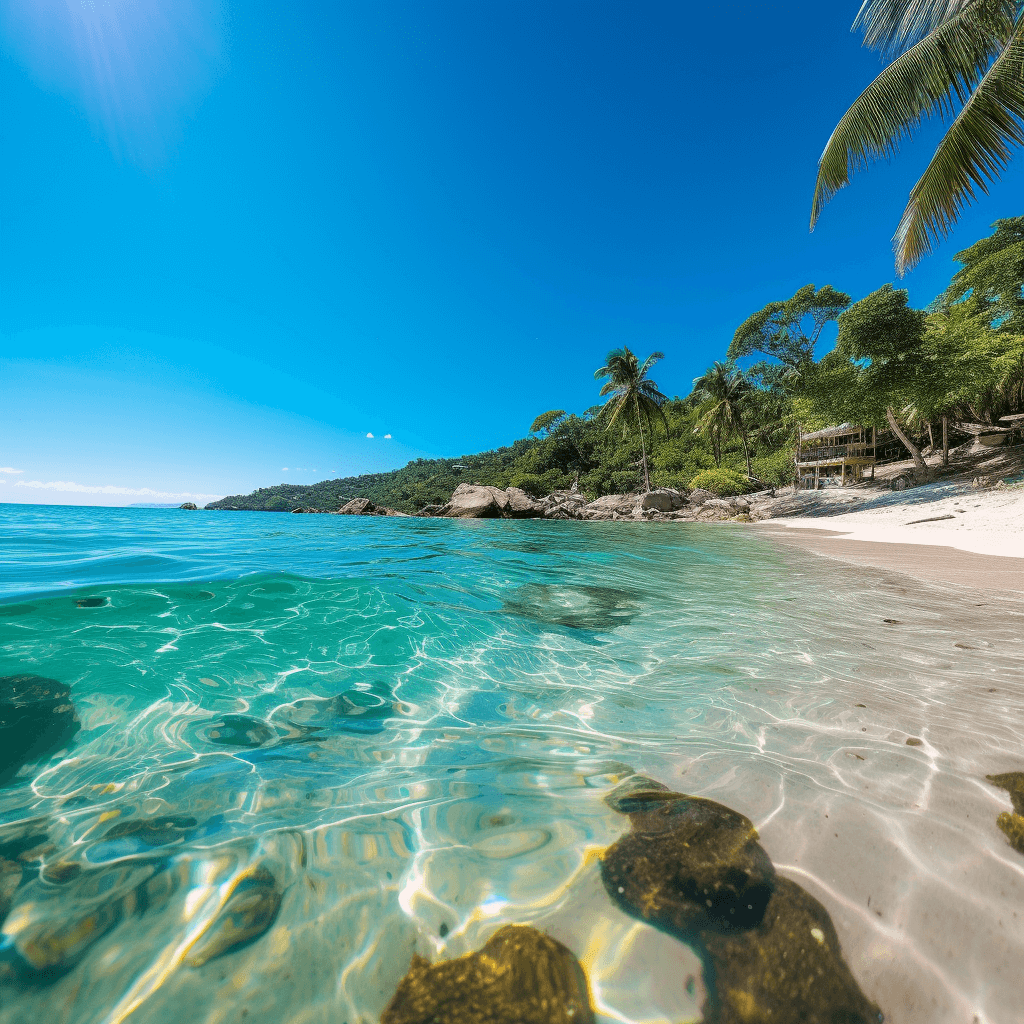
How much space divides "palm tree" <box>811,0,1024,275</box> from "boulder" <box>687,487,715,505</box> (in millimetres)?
20364

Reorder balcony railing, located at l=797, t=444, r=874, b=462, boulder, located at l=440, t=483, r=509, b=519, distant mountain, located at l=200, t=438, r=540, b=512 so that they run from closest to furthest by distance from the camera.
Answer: boulder, located at l=440, t=483, r=509, b=519, balcony railing, located at l=797, t=444, r=874, b=462, distant mountain, located at l=200, t=438, r=540, b=512

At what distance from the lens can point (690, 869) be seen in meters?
1.25

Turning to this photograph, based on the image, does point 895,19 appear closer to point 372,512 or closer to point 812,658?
point 812,658

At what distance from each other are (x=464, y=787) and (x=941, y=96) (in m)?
12.6

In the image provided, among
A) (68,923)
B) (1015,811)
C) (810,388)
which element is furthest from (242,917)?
(810,388)

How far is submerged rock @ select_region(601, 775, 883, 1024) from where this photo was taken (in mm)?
916

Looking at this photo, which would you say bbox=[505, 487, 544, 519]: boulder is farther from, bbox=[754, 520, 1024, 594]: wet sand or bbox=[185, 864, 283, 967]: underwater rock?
bbox=[185, 864, 283, 967]: underwater rock

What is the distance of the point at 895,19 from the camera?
7281 millimetres

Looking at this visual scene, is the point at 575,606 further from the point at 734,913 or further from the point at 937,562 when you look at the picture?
the point at 937,562

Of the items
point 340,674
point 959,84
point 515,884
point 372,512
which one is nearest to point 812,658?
point 515,884

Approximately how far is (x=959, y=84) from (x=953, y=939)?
12.1 meters

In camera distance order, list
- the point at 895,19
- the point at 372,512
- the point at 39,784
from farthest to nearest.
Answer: the point at 372,512 < the point at 895,19 < the point at 39,784

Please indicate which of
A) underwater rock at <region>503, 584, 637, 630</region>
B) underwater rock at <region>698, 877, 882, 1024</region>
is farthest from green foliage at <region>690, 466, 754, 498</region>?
underwater rock at <region>698, 877, 882, 1024</region>

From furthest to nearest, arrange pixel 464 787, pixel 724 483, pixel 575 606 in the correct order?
1. pixel 724 483
2. pixel 575 606
3. pixel 464 787
